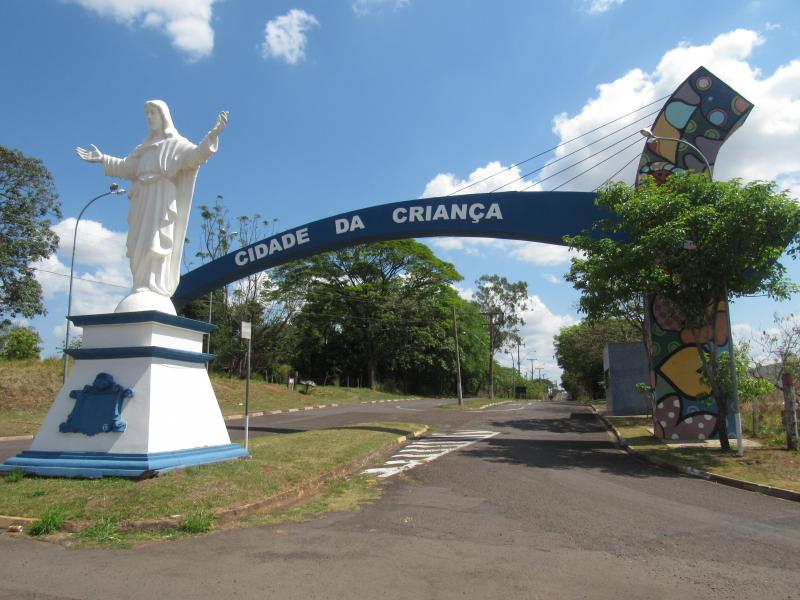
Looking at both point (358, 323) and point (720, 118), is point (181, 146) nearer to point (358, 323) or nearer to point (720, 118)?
point (720, 118)

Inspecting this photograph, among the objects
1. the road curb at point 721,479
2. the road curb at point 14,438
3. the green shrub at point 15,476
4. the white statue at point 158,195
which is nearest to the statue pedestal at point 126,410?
the green shrub at point 15,476

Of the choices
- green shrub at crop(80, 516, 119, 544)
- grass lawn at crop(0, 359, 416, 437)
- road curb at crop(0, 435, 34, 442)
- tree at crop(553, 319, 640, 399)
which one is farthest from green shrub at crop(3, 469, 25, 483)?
tree at crop(553, 319, 640, 399)

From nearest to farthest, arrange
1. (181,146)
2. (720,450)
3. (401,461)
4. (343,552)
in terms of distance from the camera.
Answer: (343,552), (181,146), (401,461), (720,450)

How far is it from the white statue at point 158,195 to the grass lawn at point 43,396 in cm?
953

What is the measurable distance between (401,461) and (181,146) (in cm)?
720

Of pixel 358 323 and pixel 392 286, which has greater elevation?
pixel 392 286

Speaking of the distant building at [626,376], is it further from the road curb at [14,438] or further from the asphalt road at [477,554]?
the road curb at [14,438]

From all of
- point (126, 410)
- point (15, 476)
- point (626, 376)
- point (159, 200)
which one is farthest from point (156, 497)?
point (626, 376)

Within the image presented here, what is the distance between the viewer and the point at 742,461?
11.1m

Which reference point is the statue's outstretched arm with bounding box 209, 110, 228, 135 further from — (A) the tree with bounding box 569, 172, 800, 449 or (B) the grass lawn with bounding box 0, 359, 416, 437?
(B) the grass lawn with bounding box 0, 359, 416, 437

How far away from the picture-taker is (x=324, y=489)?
8.66m

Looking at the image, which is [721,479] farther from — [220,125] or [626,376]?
[626,376]

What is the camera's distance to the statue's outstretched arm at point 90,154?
9641mm

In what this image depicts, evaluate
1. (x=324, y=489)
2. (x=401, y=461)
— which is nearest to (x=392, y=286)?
(x=401, y=461)
